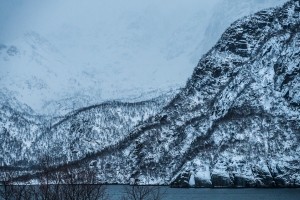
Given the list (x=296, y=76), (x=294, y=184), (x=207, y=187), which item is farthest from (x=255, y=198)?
(x=296, y=76)

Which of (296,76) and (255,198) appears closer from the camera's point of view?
(255,198)

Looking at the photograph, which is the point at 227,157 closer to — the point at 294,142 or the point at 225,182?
the point at 225,182

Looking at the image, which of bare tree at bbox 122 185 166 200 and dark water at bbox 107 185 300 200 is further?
dark water at bbox 107 185 300 200

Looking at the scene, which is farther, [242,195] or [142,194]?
[242,195]

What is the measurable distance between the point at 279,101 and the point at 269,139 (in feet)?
89.7

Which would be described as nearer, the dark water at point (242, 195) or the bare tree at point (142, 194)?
the bare tree at point (142, 194)

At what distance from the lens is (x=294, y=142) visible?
169 m

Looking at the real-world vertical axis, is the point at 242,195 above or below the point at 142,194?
below

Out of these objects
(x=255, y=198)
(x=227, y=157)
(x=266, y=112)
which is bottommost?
(x=255, y=198)

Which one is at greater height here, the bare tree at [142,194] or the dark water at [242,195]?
the bare tree at [142,194]

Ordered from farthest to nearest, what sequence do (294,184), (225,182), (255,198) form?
1. (225,182)
2. (294,184)
3. (255,198)

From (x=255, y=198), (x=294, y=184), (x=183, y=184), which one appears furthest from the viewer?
(x=183, y=184)

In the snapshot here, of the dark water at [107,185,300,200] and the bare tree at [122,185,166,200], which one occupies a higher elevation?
the bare tree at [122,185,166,200]

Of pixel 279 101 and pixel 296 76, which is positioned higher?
pixel 296 76
